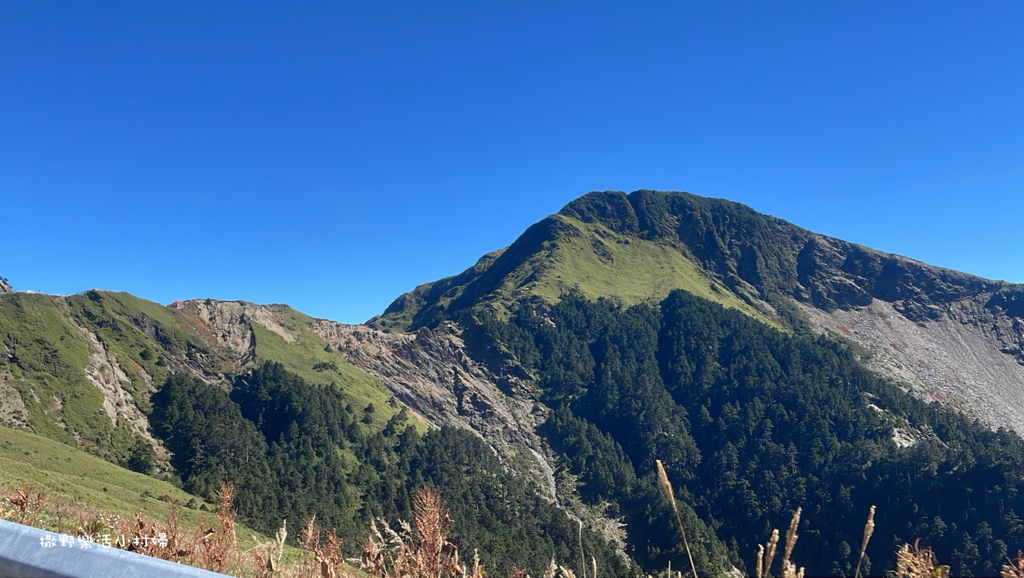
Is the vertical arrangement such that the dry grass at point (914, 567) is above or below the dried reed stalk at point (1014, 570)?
below

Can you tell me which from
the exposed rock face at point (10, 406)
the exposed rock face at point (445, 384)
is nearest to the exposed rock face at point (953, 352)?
the exposed rock face at point (445, 384)

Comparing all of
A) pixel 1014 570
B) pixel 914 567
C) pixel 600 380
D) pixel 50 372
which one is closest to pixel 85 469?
pixel 50 372

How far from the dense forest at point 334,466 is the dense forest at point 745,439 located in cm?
2081

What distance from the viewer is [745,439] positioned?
421ft

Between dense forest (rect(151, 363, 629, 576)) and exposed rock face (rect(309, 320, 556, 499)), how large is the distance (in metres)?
11.7

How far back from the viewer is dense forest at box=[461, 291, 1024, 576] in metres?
93.9

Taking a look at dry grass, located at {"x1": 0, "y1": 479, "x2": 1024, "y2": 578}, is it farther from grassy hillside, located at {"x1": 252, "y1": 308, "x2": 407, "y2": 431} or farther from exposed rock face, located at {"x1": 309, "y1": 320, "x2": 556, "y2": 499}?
exposed rock face, located at {"x1": 309, "y1": 320, "x2": 556, "y2": 499}

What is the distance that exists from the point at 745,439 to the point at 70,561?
142m

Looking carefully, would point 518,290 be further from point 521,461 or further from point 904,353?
point 904,353

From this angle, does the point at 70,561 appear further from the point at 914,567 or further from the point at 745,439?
the point at 745,439

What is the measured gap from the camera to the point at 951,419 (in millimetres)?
127688

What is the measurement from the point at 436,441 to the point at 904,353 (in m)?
159

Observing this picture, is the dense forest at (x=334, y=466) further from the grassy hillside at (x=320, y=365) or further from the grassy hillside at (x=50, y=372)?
the grassy hillside at (x=50, y=372)

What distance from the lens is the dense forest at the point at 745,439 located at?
9388 cm
